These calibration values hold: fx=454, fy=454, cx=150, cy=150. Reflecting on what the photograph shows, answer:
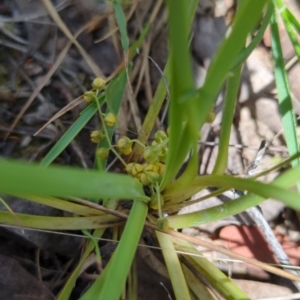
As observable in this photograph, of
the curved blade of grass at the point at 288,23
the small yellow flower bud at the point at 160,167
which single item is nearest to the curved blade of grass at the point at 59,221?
the small yellow flower bud at the point at 160,167

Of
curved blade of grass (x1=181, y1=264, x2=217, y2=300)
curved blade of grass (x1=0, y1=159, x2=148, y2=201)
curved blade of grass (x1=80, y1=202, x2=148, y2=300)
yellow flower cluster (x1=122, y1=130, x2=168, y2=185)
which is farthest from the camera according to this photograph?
curved blade of grass (x1=181, y1=264, x2=217, y2=300)

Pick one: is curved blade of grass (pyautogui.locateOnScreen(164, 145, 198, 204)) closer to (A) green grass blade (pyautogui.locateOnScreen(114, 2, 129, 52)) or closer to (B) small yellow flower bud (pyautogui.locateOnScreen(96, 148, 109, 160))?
(B) small yellow flower bud (pyautogui.locateOnScreen(96, 148, 109, 160))

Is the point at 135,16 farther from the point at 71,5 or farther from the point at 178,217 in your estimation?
the point at 178,217

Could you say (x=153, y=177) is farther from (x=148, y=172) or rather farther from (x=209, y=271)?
(x=209, y=271)

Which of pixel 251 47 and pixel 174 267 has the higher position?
pixel 251 47

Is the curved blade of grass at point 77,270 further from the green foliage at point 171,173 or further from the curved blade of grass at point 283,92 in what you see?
the curved blade of grass at point 283,92

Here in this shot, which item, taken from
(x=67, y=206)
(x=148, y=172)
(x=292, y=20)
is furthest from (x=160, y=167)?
(x=292, y=20)

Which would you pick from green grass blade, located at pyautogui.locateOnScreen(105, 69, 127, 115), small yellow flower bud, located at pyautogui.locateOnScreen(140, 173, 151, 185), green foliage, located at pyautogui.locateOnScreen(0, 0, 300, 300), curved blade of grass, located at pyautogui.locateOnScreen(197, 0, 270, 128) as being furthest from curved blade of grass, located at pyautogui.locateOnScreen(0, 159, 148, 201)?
green grass blade, located at pyautogui.locateOnScreen(105, 69, 127, 115)
